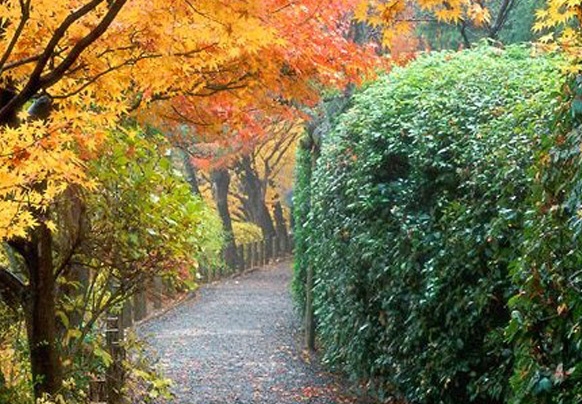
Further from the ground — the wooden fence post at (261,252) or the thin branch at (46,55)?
the thin branch at (46,55)

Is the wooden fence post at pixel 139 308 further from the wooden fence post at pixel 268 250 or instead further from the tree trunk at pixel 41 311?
the wooden fence post at pixel 268 250

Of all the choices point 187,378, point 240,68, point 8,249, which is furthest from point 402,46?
point 8,249

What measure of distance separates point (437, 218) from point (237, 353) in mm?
7022

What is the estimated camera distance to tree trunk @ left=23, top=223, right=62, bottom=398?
17.3ft

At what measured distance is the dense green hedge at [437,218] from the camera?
4859mm

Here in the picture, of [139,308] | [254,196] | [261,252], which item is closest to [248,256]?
[261,252]

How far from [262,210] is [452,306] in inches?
1044

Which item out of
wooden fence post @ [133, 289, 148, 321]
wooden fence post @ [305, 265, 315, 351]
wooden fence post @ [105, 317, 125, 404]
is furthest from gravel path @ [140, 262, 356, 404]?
wooden fence post @ [105, 317, 125, 404]

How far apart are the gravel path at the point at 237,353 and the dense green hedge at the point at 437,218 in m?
1.40

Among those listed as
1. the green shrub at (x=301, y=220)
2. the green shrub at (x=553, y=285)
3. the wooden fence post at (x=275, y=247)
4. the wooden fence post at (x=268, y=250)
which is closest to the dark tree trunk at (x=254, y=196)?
the wooden fence post at (x=275, y=247)

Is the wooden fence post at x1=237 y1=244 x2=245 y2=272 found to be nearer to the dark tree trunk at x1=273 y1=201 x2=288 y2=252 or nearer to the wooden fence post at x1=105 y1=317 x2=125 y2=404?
the dark tree trunk at x1=273 y1=201 x2=288 y2=252

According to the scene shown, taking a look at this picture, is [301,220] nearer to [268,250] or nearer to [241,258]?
[241,258]

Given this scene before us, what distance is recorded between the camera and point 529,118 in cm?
481

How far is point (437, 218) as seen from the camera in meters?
6.08
